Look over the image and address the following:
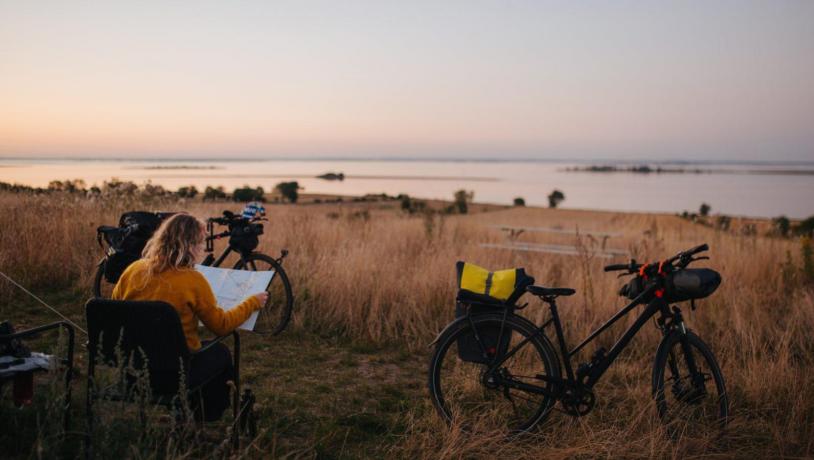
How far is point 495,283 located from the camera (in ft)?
11.4

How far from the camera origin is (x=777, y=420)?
390 cm

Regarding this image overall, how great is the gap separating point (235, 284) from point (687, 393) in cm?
281

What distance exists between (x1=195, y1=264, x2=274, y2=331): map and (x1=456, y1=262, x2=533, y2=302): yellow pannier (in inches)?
45.6

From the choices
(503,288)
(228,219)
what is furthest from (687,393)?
(228,219)

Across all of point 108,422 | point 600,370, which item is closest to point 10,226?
point 108,422

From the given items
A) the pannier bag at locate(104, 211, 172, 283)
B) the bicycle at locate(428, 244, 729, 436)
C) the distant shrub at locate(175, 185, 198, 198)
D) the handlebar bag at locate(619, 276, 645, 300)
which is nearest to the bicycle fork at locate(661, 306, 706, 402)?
the bicycle at locate(428, 244, 729, 436)

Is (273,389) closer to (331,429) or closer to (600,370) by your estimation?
(331,429)

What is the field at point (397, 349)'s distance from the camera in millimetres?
3400

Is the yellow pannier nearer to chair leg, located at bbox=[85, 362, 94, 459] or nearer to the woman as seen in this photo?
the woman

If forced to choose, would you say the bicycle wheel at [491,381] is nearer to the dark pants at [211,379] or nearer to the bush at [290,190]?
the dark pants at [211,379]

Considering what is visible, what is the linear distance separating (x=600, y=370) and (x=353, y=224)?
941 centimetres

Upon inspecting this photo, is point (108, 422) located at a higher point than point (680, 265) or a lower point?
lower

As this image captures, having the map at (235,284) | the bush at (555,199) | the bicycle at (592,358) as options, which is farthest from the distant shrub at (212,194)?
the bush at (555,199)

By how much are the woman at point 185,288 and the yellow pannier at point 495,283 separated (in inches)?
49.5
